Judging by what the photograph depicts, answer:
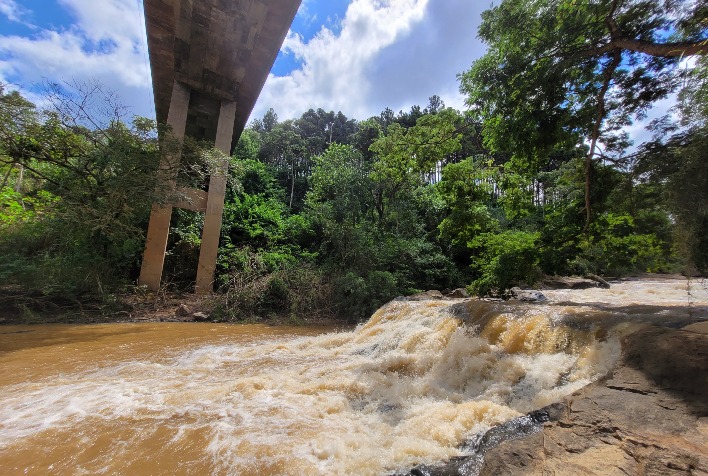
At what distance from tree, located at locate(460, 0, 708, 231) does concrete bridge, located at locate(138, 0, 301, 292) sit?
15.6ft

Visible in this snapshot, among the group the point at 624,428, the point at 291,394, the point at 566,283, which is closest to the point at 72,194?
the point at 291,394

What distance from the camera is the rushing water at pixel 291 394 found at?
2.35 metres

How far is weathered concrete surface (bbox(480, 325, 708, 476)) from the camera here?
1819 mm

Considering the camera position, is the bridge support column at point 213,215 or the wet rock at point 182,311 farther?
the bridge support column at point 213,215

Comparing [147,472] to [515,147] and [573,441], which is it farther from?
[515,147]

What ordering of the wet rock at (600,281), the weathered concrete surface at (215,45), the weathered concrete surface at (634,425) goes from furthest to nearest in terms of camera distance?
the wet rock at (600,281) → the weathered concrete surface at (215,45) → the weathered concrete surface at (634,425)

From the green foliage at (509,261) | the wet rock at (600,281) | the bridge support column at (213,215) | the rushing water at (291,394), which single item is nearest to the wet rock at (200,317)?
the bridge support column at (213,215)

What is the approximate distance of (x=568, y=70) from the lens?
5.88 m

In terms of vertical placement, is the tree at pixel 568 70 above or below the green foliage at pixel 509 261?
above

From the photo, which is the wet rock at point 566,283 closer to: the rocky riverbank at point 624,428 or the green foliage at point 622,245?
the green foliage at point 622,245

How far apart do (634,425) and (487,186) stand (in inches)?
291

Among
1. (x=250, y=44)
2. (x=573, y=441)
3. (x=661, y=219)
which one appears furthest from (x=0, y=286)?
(x=661, y=219)

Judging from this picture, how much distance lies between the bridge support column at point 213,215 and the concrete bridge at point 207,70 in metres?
0.03

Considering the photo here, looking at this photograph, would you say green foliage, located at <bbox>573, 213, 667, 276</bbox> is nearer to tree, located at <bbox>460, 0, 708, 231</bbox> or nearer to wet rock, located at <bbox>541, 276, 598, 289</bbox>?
tree, located at <bbox>460, 0, 708, 231</bbox>
